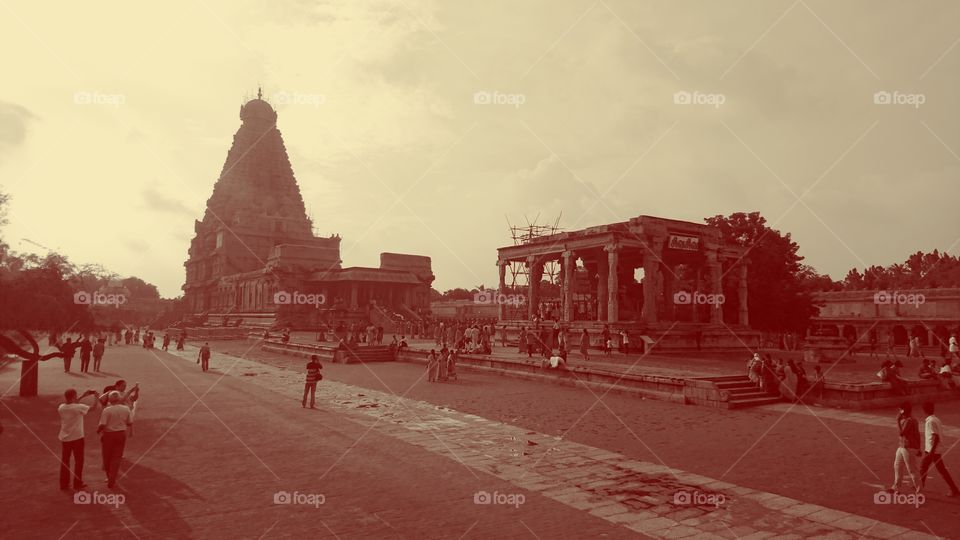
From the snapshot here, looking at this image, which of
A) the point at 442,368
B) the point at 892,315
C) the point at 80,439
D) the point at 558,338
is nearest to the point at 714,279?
the point at 558,338

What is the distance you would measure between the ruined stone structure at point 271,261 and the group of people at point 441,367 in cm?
3207

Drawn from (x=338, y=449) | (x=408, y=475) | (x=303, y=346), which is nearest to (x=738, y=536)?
(x=408, y=475)

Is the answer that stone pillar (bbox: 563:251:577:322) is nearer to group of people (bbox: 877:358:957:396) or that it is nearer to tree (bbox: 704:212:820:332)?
tree (bbox: 704:212:820:332)

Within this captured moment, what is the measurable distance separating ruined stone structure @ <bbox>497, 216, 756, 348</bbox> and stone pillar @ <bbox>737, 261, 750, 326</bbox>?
6cm

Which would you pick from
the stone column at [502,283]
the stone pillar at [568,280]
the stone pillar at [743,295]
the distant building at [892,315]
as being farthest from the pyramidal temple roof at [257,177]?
the distant building at [892,315]

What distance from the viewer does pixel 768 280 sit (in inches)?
1545

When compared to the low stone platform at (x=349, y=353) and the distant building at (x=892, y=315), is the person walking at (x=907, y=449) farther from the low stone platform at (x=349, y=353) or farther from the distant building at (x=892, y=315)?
the distant building at (x=892, y=315)

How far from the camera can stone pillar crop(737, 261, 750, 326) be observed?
36344 mm

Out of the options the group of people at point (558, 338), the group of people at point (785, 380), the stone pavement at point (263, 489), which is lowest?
the stone pavement at point (263, 489)

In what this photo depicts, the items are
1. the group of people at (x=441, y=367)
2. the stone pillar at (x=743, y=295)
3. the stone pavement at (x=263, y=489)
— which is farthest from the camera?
the stone pillar at (x=743, y=295)

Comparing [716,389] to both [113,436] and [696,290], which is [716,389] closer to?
[113,436]

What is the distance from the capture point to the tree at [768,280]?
39.0 metres

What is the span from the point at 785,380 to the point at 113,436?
17811mm

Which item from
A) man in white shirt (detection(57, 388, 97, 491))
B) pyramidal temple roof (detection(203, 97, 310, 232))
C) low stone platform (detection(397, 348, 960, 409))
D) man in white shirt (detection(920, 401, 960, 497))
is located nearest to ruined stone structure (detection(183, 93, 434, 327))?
pyramidal temple roof (detection(203, 97, 310, 232))
